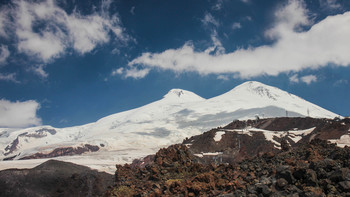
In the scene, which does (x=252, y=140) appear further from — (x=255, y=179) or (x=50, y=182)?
(x=255, y=179)

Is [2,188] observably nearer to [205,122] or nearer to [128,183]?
[128,183]

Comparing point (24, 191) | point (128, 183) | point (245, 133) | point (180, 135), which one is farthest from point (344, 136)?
point (180, 135)

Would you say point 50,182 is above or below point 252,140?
below

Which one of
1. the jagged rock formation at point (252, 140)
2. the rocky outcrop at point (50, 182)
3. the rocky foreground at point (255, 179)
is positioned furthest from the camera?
the jagged rock formation at point (252, 140)

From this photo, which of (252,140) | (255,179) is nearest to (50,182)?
(255,179)

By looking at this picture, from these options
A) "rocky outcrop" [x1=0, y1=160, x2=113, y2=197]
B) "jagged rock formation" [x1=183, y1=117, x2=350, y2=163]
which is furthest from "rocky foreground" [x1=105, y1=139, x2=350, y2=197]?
"jagged rock formation" [x1=183, y1=117, x2=350, y2=163]

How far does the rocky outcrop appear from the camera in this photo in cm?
1717

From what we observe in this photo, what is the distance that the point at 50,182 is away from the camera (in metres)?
18.6

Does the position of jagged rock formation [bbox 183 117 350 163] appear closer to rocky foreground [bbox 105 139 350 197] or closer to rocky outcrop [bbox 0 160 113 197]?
rocky outcrop [bbox 0 160 113 197]

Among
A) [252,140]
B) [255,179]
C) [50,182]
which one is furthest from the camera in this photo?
[252,140]

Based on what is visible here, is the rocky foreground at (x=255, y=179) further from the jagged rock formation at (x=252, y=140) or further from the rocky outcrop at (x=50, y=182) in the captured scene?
the jagged rock formation at (x=252, y=140)

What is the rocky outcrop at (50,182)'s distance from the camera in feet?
56.3

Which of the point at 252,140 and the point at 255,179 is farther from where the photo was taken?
the point at 252,140

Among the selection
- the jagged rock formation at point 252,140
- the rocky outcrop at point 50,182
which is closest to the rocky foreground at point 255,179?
the rocky outcrop at point 50,182
